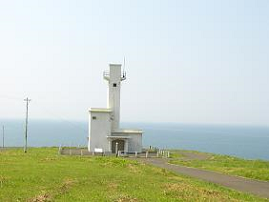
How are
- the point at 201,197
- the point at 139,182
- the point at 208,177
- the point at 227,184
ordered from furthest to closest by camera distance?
the point at 208,177 → the point at 227,184 → the point at 139,182 → the point at 201,197

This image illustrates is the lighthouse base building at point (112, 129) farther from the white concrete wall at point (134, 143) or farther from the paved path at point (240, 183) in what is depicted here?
the paved path at point (240, 183)

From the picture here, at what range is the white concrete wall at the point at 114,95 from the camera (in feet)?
192

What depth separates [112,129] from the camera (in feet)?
190

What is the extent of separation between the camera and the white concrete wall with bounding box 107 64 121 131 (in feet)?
192

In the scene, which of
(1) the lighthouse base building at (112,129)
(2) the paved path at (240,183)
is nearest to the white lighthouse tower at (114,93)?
(1) the lighthouse base building at (112,129)

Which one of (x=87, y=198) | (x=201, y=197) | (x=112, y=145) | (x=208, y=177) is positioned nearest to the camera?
(x=87, y=198)

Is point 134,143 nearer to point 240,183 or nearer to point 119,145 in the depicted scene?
point 119,145

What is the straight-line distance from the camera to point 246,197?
20.0 metres

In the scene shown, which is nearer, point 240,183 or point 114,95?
point 240,183

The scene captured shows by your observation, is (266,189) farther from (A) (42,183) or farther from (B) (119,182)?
(A) (42,183)

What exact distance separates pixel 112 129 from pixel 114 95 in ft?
14.9

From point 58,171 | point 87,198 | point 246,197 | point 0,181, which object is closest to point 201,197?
point 246,197

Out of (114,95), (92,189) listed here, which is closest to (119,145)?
(114,95)

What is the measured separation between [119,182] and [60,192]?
16.1ft
